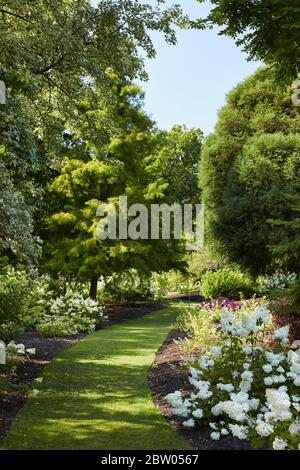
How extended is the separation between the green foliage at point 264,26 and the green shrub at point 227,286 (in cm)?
1140

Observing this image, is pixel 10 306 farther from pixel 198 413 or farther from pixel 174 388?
pixel 198 413

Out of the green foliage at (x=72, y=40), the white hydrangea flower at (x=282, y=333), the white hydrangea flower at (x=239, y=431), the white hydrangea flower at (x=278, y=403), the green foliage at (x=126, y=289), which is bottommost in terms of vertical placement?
the green foliage at (x=126, y=289)

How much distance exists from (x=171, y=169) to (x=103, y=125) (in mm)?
27973

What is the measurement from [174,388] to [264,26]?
4671mm

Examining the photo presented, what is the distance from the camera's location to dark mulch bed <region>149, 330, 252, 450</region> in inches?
195

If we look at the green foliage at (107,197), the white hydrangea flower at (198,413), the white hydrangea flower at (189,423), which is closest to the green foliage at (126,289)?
the green foliage at (107,197)

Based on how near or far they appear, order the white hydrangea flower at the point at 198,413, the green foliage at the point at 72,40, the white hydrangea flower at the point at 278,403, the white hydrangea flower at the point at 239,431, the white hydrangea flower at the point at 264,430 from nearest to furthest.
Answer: the white hydrangea flower at the point at 278,403 → the white hydrangea flower at the point at 264,430 → the white hydrangea flower at the point at 239,431 → the white hydrangea flower at the point at 198,413 → the green foliage at the point at 72,40

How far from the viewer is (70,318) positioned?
13602mm

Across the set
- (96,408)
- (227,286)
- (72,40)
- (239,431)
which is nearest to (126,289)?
(227,286)

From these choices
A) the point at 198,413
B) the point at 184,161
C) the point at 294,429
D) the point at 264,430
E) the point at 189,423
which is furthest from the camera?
the point at 184,161

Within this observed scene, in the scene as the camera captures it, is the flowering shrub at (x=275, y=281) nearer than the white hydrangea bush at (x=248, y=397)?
No

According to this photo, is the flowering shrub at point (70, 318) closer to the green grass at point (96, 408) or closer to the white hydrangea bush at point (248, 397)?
the green grass at point (96, 408)

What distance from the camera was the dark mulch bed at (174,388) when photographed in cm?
496

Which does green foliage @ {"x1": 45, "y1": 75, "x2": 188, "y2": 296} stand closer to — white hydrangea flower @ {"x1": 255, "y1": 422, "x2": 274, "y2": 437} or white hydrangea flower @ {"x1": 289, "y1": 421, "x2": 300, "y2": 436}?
white hydrangea flower @ {"x1": 255, "y1": 422, "x2": 274, "y2": 437}
